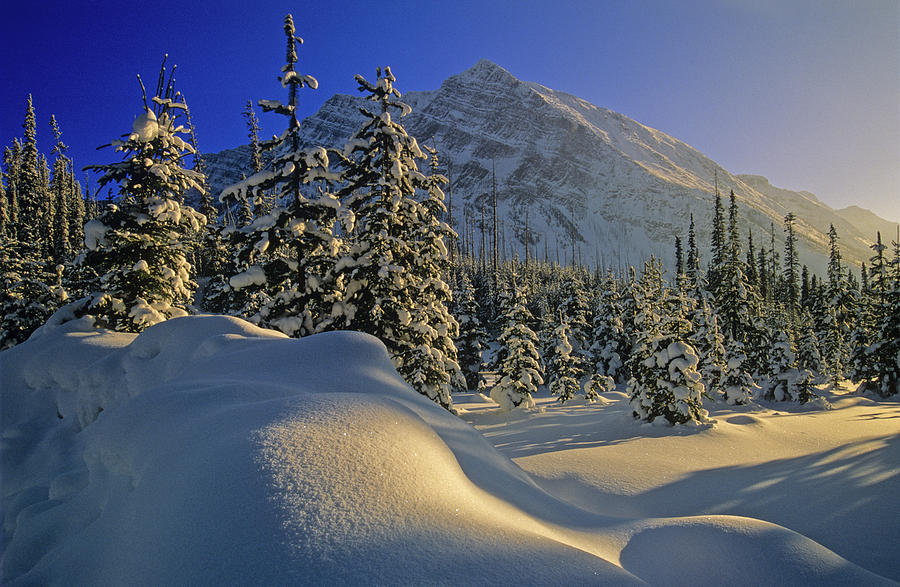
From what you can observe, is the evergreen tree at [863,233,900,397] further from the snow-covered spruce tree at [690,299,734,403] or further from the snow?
the snow

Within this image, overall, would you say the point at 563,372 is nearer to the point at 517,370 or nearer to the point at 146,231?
Answer: the point at 517,370

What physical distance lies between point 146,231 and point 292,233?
174 inches

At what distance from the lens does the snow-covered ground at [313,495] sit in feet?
5.68

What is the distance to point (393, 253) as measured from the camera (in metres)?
11.7

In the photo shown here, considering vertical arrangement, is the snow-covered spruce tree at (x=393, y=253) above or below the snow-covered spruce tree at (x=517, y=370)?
above

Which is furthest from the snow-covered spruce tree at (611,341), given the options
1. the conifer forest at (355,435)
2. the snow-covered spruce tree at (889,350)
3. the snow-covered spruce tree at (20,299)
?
the snow-covered spruce tree at (20,299)

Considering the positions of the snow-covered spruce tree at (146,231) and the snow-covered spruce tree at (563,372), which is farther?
the snow-covered spruce tree at (563,372)

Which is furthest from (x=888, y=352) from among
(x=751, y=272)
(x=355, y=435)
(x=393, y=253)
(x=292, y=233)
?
(x=355, y=435)

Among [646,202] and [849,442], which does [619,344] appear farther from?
[646,202]

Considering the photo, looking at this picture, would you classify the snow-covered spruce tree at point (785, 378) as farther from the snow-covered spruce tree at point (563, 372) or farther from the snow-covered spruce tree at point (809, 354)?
the snow-covered spruce tree at point (563, 372)

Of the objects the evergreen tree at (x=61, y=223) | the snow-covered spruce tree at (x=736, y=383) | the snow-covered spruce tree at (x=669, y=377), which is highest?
the evergreen tree at (x=61, y=223)

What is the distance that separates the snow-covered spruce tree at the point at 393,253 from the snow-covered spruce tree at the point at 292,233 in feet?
2.89

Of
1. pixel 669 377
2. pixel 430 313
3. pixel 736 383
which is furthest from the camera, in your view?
pixel 736 383

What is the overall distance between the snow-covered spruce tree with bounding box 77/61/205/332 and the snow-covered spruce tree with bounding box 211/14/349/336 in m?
2.11
